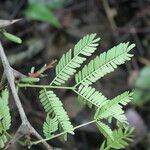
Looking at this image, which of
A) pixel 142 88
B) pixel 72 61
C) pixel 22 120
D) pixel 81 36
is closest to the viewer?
pixel 22 120

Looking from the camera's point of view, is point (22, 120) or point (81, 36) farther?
point (81, 36)

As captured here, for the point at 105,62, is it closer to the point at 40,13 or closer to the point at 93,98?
the point at 93,98

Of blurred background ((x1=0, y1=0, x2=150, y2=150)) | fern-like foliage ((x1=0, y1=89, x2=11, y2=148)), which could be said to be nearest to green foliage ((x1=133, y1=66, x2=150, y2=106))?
blurred background ((x1=0, y1=0, x2=150, y2=150))

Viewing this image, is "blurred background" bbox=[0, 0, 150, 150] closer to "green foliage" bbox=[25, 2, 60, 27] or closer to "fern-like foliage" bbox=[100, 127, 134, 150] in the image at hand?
"green foliage" bbox=[25, 2, 60, 27]

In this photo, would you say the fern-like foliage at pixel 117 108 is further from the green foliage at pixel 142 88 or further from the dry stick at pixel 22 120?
the green foliage at pixel 142 88

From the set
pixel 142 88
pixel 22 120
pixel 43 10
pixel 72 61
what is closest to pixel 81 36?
pixel 43 10

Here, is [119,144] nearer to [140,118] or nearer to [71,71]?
[71,71]

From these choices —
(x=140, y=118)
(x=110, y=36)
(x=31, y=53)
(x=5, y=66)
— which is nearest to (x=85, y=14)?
(x=110, y=36)
